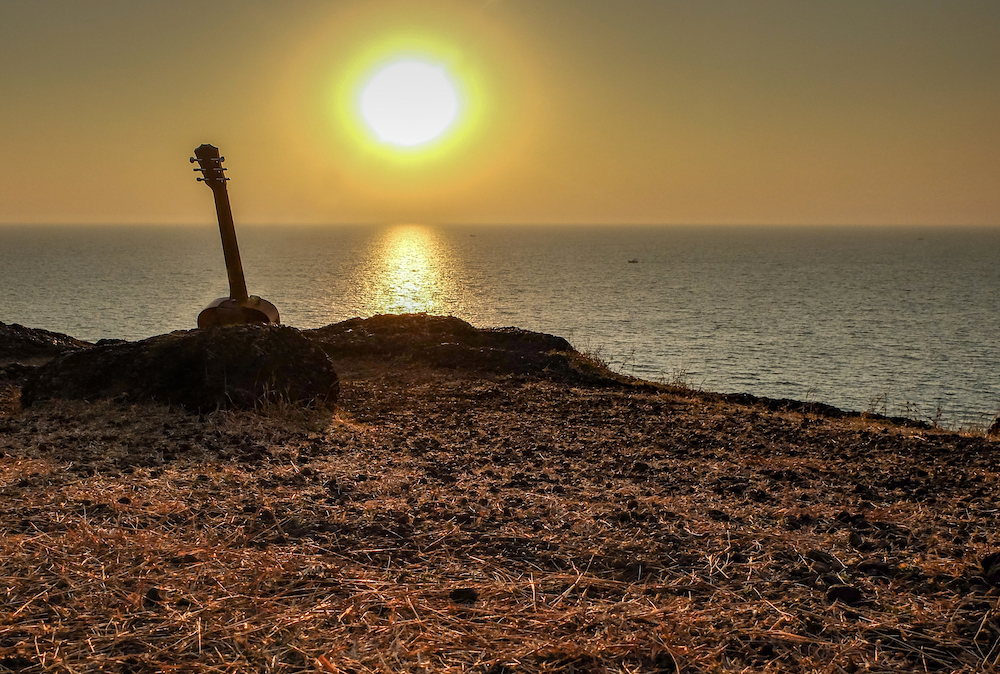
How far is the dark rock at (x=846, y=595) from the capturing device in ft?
13.4

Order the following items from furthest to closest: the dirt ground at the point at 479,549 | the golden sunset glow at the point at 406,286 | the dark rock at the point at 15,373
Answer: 1. the golden sunset glow at the point at 406,286
2. the dark rock at the point at 15,373
3. the dirt ground at the point at 479,549

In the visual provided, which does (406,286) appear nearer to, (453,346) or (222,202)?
(222,202)

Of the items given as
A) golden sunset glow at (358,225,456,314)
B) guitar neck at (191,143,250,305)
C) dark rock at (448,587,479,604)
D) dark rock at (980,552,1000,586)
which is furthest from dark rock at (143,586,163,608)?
golden sunset glow at (358,225,456,314)

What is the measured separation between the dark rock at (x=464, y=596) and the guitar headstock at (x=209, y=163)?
14.4 meters

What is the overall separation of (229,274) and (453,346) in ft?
18.0

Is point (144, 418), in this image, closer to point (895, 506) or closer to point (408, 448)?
point (408, 448)

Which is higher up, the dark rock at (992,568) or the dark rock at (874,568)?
the dark rock at (992,568)

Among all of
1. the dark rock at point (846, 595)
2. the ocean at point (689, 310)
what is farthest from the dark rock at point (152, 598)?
the ocean at point (689, 310)

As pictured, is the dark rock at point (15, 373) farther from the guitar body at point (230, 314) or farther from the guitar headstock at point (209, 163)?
the guitar headstock at point (209, 163)

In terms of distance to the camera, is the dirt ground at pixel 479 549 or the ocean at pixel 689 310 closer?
the dirt ground at pixel 479 549

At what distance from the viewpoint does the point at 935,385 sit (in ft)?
110

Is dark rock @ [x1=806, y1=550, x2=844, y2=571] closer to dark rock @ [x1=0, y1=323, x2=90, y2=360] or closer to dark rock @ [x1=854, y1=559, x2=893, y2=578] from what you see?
dark rock @ [x1=854, y1=559, x2=893, y2=578]

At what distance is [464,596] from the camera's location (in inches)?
160

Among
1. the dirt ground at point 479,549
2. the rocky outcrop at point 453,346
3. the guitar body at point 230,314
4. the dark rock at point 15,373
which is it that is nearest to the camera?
the dirt ground at point 479,549
